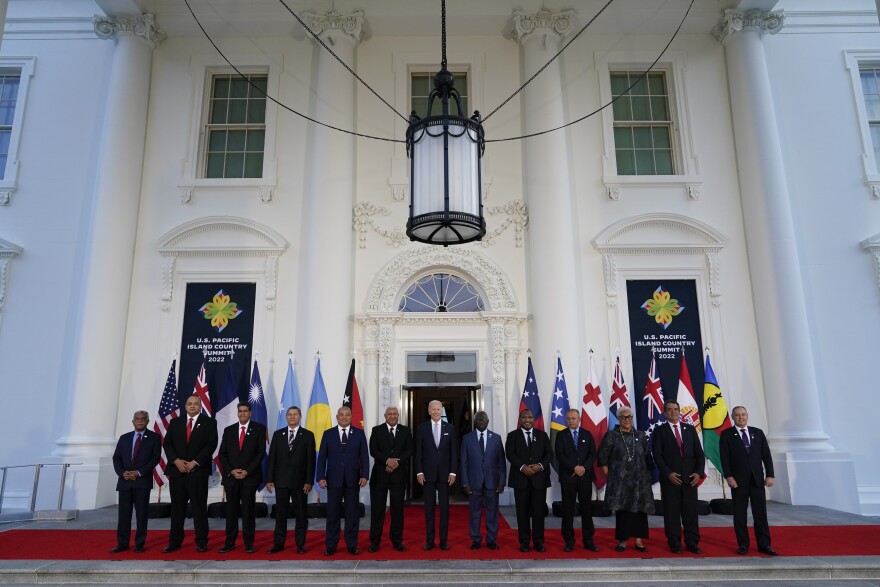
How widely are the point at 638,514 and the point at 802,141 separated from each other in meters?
7.44

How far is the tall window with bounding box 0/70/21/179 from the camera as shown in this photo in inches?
417

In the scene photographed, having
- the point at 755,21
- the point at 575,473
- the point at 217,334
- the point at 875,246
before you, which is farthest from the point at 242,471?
the point at 755,21

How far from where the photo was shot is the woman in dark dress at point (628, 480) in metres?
6.07

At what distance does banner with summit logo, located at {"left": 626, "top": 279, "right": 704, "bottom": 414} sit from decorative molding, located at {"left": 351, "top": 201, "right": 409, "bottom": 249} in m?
3.70

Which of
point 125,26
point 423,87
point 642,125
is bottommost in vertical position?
point 642,125

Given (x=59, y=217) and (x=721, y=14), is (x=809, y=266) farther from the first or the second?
(x=59, y=217)

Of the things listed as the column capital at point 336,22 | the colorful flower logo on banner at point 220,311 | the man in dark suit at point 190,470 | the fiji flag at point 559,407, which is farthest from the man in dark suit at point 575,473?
the column capital at point 336,22

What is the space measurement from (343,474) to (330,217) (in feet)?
15.3

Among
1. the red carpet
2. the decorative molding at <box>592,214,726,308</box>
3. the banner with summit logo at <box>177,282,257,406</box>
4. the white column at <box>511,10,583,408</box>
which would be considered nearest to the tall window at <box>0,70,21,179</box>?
the banner with summit logo at <box>177,282,257,406</box>

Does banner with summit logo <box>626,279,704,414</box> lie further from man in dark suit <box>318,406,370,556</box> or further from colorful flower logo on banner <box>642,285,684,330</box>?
man in dark suit <box>318,406,370,556</box>

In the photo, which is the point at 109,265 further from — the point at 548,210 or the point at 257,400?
the point at 548,210

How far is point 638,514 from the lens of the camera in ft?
20.0

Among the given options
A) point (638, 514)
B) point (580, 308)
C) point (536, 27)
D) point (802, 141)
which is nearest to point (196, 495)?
point (638, 514)

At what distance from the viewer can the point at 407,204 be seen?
10.3m
